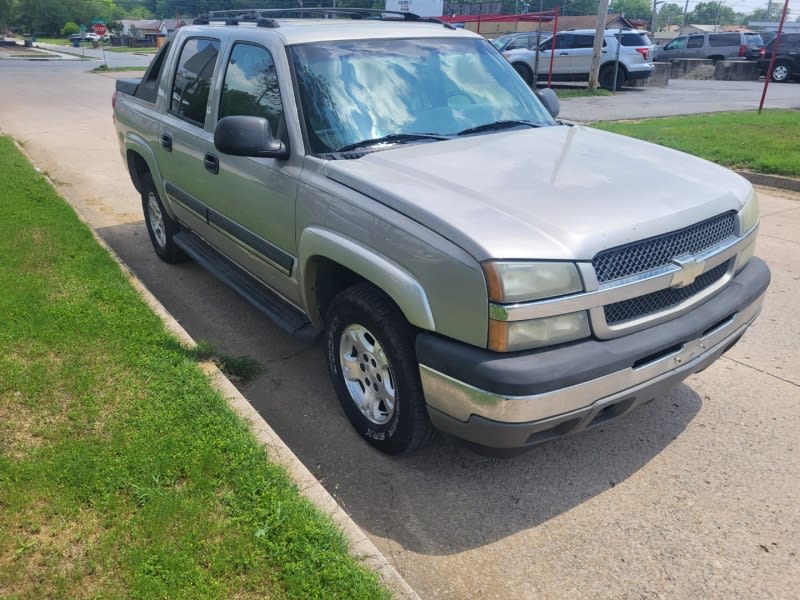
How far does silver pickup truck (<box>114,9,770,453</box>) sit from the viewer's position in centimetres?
249

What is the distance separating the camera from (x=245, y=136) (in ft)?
10.7

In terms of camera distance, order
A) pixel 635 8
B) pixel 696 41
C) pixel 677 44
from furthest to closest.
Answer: pixel 635 8 < pixel 677 44 < pixel 696 41

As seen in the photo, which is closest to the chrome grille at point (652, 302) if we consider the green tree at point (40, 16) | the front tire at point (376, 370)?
the front tire at point (376, 370)

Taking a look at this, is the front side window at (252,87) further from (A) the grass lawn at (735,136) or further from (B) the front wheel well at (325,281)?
(A) the grass lawn at (735,136)

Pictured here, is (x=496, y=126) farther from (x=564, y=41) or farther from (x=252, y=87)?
(x=564, y=41)

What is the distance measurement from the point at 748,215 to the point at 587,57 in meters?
20.5

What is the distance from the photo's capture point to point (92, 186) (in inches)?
350

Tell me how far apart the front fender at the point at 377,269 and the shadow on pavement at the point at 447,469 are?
610mm

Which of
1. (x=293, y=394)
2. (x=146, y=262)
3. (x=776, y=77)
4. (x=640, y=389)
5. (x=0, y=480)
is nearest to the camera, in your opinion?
(x=640, y=389)

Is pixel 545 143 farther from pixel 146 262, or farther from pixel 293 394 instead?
pixel 146 262

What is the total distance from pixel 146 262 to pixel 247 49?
2.81 m

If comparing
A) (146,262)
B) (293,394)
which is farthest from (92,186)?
(293,394)

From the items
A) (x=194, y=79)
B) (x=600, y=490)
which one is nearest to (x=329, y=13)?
(x=194, y=79)

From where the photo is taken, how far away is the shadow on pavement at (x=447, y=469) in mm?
2887
